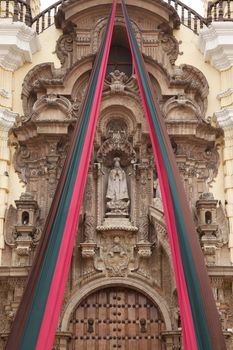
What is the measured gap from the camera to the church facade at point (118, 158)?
37.3 ft

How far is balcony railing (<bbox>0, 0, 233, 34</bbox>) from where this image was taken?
13229mm

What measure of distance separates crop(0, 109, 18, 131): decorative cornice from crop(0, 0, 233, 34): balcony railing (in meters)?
1.94

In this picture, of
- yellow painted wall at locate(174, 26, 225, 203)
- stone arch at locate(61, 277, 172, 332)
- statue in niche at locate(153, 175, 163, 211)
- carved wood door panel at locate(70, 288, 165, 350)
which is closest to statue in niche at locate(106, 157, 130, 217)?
statue in niche at locate(153, 175, 163, 211)

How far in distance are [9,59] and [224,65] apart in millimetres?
3801

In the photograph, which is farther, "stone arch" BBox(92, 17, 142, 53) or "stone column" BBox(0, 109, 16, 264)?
"stone arch" BBox(92, 17, 142, 53)

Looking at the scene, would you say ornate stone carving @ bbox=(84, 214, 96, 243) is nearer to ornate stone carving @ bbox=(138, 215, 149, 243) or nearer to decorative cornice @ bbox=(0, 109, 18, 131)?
ornate stone carving @ bbox=(138, 215, 149, 243)

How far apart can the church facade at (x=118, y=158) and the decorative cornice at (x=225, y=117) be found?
0.7 inches

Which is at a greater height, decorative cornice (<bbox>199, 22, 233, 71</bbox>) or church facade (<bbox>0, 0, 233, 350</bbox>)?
decorative cornice (<bbox>199, 22, 233, 71</bbox>)

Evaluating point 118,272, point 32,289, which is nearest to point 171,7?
point 118,272

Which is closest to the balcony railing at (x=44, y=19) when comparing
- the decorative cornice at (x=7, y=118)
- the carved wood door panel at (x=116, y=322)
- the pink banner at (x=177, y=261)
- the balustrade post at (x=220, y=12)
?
the decorative cornice at (x=7, y=118)

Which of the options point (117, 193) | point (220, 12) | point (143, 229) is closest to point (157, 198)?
point (143, 229)

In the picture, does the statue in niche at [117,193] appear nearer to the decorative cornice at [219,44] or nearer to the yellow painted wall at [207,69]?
the yellow painted wall at [207,69]

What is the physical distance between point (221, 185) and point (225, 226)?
2.58ft

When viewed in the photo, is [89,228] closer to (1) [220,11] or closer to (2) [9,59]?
(2) [9,59]
